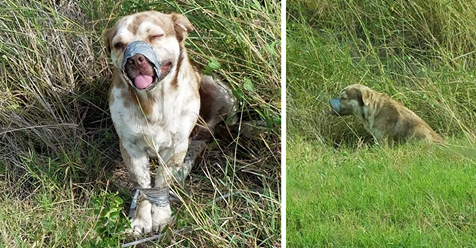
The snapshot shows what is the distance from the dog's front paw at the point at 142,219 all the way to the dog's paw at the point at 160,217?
0.06ft

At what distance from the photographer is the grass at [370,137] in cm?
325

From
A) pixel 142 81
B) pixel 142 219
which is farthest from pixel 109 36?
pixel 142 219

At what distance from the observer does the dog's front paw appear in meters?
3.51

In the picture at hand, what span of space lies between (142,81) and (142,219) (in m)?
0.73

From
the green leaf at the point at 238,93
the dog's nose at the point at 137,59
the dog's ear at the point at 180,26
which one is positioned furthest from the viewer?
the green leaf at the point at 238,93

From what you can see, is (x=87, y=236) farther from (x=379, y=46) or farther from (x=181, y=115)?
(x=379, y=46)

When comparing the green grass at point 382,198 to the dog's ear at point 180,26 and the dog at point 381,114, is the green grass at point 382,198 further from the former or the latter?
the dog's ear at point 180,26

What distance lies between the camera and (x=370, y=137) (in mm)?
3910

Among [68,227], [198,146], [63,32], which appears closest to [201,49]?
[198,146]

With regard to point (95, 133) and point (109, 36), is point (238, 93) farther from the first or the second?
point (95, 133)

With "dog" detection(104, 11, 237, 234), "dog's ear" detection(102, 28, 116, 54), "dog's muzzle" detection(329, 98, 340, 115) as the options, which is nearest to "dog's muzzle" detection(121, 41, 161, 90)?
"dog" detection(104, 11, 237, 234)

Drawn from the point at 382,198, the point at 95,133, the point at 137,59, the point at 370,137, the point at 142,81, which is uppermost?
the point at 137,59

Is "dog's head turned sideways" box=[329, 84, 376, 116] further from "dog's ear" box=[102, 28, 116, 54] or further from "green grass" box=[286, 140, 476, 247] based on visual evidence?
"dog's ear" box=[102, 28, 116, 54]

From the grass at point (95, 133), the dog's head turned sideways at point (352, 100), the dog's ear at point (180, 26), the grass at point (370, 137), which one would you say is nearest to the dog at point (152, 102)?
the dog's ear at point (180, 26)
